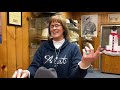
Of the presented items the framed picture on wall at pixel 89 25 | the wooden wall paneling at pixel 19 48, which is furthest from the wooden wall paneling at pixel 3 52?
the framed picture on wall at pixel 89 25

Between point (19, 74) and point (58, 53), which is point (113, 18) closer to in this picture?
point (58, 53)

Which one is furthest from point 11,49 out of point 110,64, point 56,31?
point 110,64

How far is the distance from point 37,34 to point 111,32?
2.33 m

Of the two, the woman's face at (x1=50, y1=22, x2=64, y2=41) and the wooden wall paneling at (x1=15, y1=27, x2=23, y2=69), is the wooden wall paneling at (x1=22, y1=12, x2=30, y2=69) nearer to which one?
the wooden wall paneling at (x1=15, y1=27, x2=23, y2=69)

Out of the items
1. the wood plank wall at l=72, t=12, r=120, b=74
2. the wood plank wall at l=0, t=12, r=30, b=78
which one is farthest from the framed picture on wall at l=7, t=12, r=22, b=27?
the wood plank wall at l=72, t=12, r=120, b=74

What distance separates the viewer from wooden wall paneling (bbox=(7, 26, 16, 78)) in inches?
60.5

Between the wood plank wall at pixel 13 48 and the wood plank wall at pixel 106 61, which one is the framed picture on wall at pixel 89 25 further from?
the wood plank wall at pixel 13 48

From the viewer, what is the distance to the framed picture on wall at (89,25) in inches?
171

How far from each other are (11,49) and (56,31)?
25.6 inches
